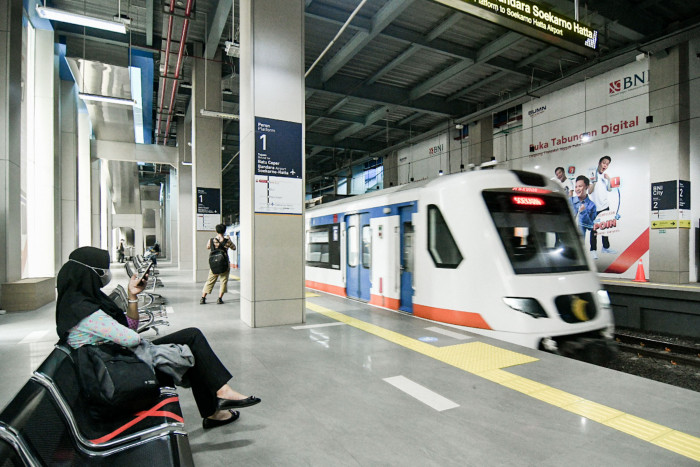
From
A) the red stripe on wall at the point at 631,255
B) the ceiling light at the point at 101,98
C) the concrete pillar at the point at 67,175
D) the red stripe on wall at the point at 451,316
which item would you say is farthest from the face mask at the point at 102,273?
the concrete pillar at the point at 67,175

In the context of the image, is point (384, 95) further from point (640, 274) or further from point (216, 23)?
point (640, 274)

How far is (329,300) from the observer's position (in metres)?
8.09

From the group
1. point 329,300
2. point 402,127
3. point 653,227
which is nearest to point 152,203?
point 402,127

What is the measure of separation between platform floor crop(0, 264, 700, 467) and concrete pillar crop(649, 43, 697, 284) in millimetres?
7477

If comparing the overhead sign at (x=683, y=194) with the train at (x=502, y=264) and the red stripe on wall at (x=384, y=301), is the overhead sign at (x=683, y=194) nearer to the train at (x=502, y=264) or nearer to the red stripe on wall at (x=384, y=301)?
the train at (x=502, y=264)

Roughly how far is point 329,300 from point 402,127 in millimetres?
11570

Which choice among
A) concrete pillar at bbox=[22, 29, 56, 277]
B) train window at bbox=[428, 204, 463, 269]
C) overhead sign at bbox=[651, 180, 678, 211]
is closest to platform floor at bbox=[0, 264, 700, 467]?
train window at bbox=[428, 204, 463, 269]

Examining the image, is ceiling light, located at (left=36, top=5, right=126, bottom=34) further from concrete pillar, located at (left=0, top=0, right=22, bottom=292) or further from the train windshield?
the train windshield

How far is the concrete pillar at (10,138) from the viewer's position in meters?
6.54

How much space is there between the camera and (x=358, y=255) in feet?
25.9

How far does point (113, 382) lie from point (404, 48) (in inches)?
438

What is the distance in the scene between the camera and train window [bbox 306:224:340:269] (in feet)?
29.1

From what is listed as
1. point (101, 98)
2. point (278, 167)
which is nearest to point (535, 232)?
point (278, 167)

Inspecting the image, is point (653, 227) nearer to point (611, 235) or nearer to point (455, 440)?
point (611, 235)
